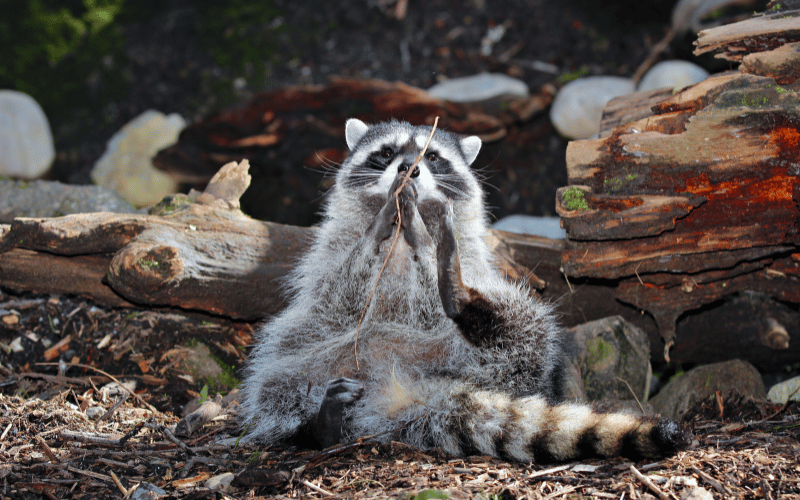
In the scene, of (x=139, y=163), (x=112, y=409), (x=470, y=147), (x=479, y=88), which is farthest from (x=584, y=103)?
(x=112, y=409)

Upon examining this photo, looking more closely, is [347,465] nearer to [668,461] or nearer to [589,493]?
[589,493]

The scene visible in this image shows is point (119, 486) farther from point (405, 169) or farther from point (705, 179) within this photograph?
point (705, 179)

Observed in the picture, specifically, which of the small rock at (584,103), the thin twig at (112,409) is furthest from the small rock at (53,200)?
the small rock at (584,103)

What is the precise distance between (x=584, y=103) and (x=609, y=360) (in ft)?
13.0

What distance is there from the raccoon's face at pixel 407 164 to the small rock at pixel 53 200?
2614 millimetres

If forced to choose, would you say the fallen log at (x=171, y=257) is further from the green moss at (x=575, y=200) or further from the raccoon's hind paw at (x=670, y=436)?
the raccoon's hind paw at (x=670, y=436)

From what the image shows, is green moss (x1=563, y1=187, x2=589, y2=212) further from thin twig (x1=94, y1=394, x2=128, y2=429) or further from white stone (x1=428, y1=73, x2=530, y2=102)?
white stone (x1=428, y1=73, x2=530, y2=102)

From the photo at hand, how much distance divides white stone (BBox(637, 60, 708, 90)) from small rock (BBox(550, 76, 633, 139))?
33 cm

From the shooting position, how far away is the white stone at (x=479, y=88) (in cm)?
687

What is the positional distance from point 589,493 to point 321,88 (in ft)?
17.1

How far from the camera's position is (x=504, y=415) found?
2.74 m

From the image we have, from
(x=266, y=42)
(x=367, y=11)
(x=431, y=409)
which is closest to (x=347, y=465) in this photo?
(x=431, y=409)

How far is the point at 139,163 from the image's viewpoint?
7.21 metres

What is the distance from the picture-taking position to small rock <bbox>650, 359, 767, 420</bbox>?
3824 mm
